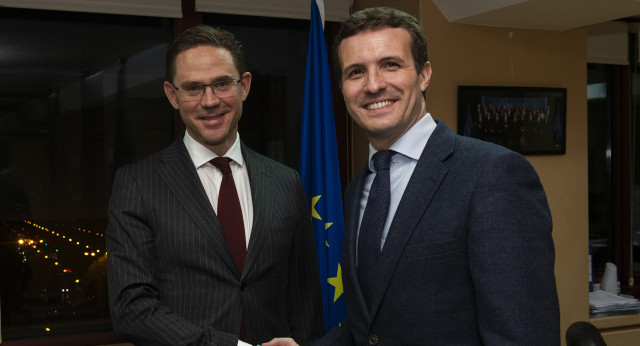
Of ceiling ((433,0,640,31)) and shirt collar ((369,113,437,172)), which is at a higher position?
ceiling ((433,0,640,31))

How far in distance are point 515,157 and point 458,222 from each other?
17 centimetres

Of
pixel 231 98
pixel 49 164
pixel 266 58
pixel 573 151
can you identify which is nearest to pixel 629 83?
pixel 573 151

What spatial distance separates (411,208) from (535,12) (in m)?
2.27

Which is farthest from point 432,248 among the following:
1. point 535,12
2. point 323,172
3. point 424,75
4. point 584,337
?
point 535,12

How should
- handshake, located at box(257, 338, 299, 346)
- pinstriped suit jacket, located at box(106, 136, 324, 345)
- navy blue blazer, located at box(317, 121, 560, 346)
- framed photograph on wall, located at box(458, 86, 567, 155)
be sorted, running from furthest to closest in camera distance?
framed photograph on wall, located at box(458, 86, 567, 155) → handshake, located at box(257, 338, 299, 346) → pinstriped suit jacket, located at box(106, 136, 324, 345) → navy blue blazer, located at box(317, 121, 560, 346)

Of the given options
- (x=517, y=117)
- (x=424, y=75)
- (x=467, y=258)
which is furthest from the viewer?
(x=517, y=117)

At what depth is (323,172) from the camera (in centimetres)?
295

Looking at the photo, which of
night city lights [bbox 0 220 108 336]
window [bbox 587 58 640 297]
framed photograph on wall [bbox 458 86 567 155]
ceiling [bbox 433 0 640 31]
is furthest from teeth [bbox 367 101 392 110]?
window [bbox 587 58 640 297]

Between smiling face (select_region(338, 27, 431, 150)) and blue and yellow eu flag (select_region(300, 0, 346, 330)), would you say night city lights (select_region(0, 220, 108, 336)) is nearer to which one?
blue and yellow eu flag (select_region(300, 0, 346, 330))

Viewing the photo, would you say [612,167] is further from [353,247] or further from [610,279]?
[353,247]

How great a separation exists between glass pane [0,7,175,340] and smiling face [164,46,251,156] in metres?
1.59

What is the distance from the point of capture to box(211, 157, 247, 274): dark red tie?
186cm

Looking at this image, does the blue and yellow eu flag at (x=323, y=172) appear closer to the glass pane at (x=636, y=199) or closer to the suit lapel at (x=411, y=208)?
the suit lapel at (x=411, y=208)

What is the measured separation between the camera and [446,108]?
11.0 ft
